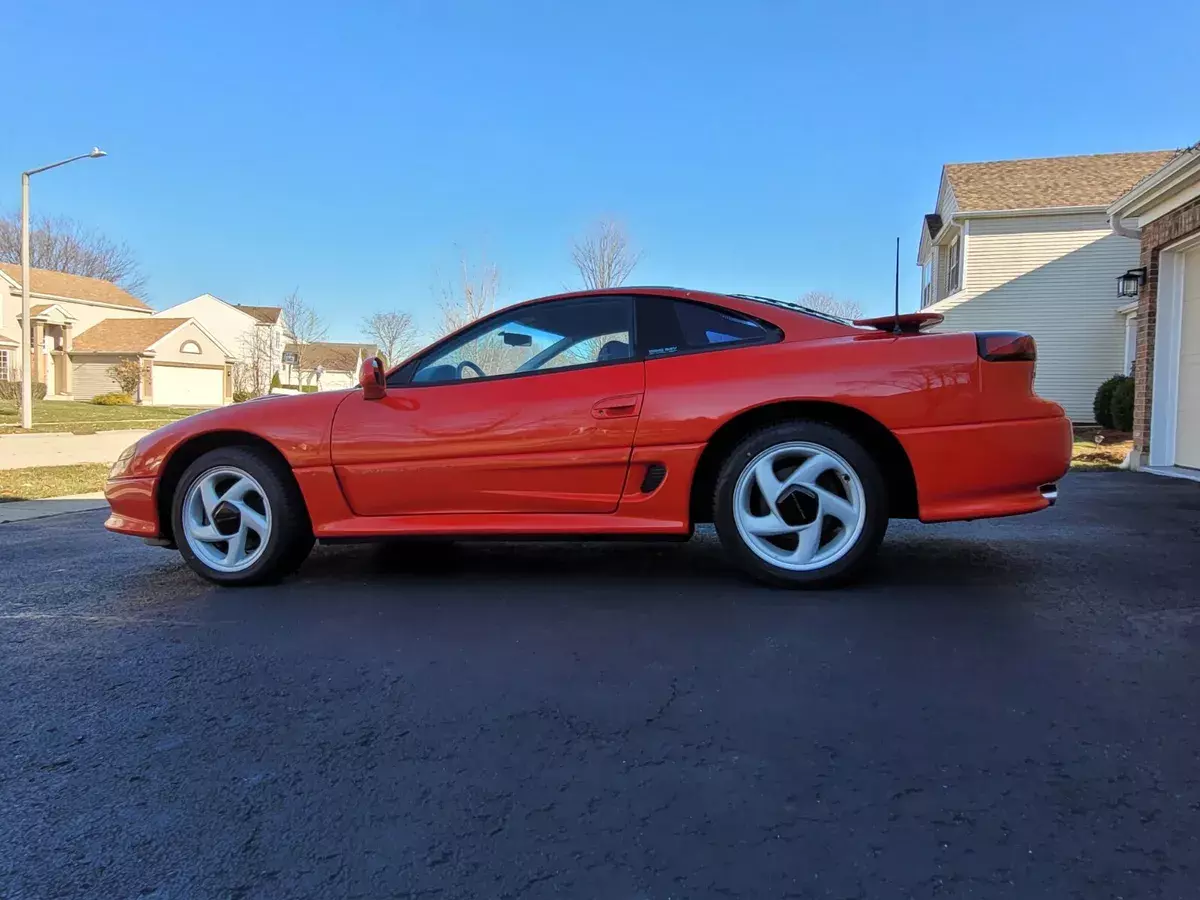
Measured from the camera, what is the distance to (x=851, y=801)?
179cm

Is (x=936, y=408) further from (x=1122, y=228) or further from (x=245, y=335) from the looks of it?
(x=245, y=335)

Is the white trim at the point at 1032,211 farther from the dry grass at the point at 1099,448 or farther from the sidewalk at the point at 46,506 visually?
the sidewalk at the point at 46,506

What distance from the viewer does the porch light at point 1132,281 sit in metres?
9.25

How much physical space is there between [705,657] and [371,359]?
2.19 metres

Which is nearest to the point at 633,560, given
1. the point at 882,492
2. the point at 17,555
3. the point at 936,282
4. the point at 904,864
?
the point at 882,492

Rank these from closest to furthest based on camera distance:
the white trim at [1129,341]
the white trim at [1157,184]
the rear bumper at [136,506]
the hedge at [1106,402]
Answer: the rear bumper at [136,506]
the white trim at [1157,184]
the hedge at [1106,402]
the white trim at [1129,341]

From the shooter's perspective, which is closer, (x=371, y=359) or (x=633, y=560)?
(x=371, y=359)

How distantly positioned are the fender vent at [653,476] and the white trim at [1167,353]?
7.95m

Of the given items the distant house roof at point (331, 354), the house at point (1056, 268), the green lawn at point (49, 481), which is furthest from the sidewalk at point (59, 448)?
the distant house roof at point (331, 354)

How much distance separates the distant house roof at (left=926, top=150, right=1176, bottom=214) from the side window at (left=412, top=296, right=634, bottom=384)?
19094 mm

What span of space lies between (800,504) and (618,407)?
92 centimetres

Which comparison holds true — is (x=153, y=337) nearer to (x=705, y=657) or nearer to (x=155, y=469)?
(x=155, y=469)

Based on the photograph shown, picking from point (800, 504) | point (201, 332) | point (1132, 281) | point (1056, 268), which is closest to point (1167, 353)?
point (1132, 281)

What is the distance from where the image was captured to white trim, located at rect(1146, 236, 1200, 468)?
864 cm
